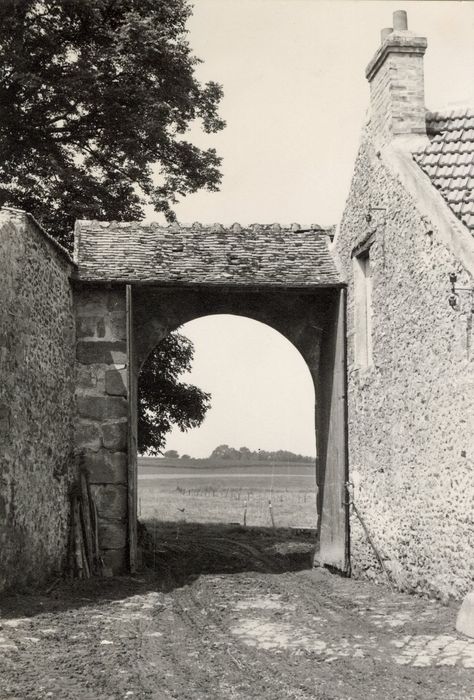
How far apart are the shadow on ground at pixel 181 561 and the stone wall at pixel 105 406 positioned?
0.83m

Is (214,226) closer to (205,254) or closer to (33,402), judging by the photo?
(205,254)

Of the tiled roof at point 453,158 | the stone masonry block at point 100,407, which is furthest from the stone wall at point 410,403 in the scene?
the stone masonry block at point 100,407

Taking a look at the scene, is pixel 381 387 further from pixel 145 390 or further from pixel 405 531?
pixel 145 390

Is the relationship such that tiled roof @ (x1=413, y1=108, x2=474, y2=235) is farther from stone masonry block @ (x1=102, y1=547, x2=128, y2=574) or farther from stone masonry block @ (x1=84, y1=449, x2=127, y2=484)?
stone masonry block @ (x1=102, y1=547, x2=128, y2=574)

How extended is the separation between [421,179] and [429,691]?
224 inches

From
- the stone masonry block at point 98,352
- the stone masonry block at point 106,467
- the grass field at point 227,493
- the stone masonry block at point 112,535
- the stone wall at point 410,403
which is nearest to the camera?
the stone wall at point 410,403

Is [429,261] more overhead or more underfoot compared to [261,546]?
more overhead

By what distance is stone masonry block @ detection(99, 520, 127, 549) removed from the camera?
12000 millimetres

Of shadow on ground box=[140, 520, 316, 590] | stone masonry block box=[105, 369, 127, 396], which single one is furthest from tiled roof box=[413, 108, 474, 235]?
shadow on ground box=[140, 520, 316, 590]

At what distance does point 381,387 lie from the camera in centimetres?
1084

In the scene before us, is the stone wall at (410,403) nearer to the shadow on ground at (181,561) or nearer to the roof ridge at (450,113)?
the roof ridge at (450,113)

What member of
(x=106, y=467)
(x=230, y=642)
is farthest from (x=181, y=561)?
(x=230, y=642)

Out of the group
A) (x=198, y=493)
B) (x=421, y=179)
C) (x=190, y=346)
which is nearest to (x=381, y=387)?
(x=421, y=179)

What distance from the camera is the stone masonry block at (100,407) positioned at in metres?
12.2
